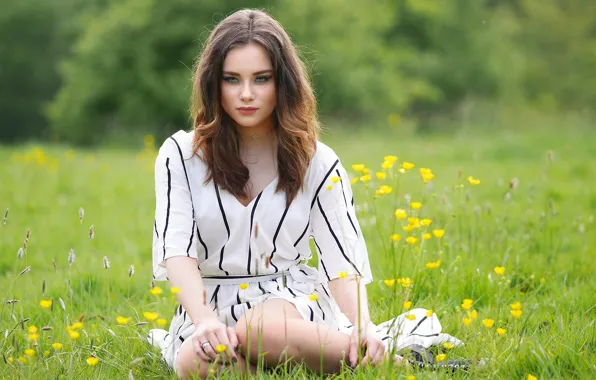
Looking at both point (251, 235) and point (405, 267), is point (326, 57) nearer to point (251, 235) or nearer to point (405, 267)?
point (405, 267)

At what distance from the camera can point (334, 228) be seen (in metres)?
2.59

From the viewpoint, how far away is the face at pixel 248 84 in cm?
245

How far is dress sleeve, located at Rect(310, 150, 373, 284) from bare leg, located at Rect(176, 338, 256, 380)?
463 mm

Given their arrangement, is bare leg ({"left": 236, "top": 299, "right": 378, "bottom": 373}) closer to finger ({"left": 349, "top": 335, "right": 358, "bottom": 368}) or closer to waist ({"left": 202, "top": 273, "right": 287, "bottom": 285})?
finger ({"left": 349, "top": 335, "right": 358, "bottom": 368})

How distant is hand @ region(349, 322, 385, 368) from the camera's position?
→ 2260 millimetres

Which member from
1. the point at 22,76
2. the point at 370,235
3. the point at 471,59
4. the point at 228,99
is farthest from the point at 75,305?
the point at 22,76

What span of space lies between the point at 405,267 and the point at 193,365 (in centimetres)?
141

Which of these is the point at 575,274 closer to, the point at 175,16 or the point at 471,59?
the point at 175,16

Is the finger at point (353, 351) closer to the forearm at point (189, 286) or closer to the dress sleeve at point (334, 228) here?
the dress sleeve at point (334, 228)

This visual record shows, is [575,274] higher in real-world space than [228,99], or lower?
lower

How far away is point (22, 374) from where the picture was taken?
2.17 m

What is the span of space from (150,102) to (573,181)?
45.7 feet

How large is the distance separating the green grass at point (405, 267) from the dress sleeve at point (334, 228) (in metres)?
0.16

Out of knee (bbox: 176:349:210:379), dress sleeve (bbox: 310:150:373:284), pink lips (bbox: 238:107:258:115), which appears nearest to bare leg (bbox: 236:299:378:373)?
knee (bbox: 176:349:210:379)
